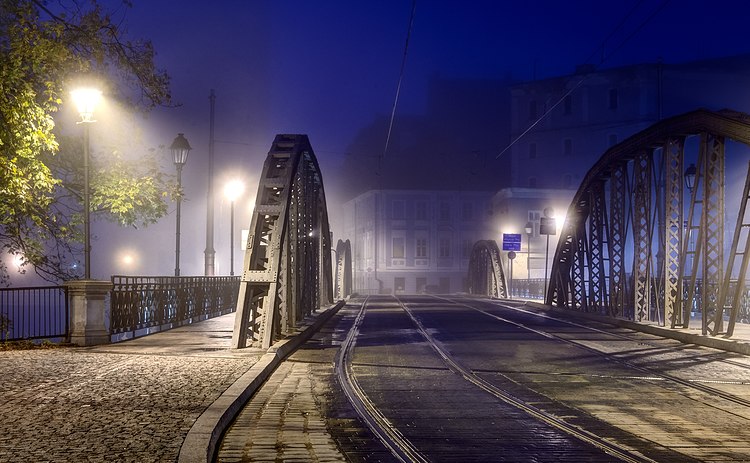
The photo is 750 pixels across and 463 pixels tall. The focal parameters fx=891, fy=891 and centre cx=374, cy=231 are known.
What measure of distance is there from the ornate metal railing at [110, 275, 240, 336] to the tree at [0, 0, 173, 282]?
6.89 ft

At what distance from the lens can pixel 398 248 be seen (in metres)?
85.8

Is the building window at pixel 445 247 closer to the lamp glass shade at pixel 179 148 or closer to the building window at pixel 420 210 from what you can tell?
the building window at pixel 420 210

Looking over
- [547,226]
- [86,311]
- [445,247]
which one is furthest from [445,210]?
[86,311]

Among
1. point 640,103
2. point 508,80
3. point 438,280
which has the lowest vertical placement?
point 438,280

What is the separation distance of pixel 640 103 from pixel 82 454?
73.5m

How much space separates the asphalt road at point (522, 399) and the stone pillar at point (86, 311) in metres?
3.89

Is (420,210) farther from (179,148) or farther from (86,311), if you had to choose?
(86,311)

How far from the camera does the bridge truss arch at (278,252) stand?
1570 centimetres

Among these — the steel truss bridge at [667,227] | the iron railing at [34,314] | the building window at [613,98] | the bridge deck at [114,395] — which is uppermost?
the building window at [613,98]

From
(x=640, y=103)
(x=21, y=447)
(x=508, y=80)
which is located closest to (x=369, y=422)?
(x=21, y=447)

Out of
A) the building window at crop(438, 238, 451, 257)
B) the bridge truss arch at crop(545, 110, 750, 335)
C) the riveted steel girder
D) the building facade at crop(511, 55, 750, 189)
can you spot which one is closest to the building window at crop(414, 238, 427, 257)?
the building window at crop(438, 238, 451, 257)

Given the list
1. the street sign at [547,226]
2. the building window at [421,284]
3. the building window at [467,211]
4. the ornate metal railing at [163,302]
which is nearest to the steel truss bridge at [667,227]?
the ornate metal railing at [163,302]

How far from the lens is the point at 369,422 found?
29.0 feet

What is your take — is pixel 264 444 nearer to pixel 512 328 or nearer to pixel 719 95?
pixel 512 328
